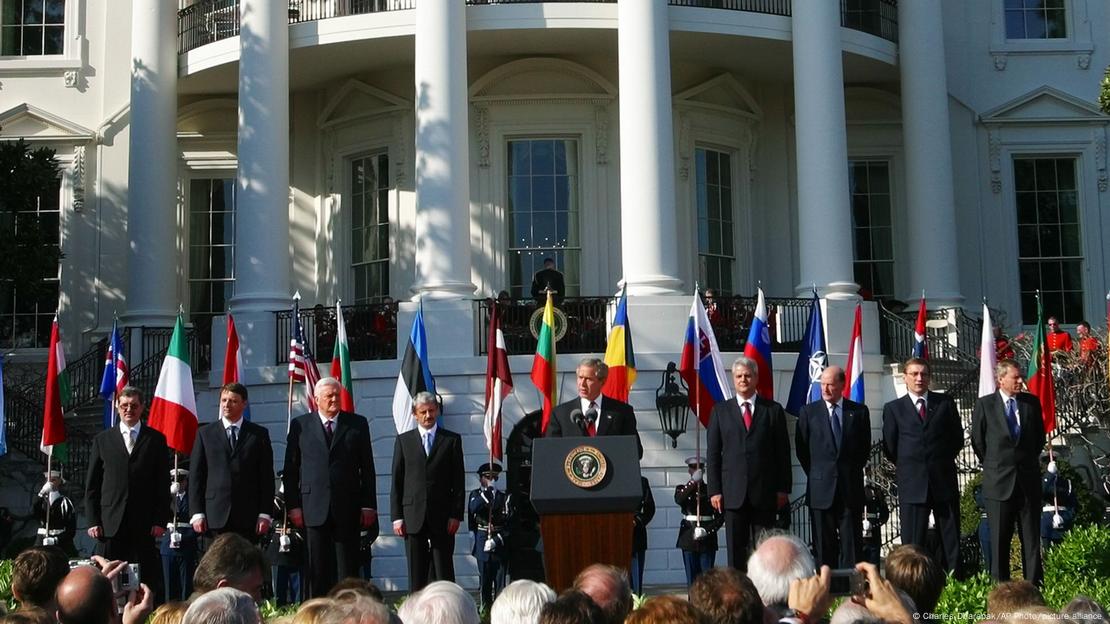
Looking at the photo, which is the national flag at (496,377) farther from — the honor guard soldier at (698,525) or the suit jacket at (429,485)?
the suit jacket at (429,485)

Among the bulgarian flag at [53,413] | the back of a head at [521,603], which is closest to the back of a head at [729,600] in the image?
the back of a head at [521,603]

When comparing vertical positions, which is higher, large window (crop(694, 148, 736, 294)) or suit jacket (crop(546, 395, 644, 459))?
large window (crop(694, 148, 736, 294))

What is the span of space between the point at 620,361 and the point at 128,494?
8054mm

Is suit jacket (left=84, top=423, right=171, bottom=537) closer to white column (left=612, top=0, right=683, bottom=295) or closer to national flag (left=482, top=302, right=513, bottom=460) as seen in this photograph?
national flag (left=482, top=302, right=513, bottom=460)

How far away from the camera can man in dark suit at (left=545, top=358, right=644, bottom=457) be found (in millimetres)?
13508

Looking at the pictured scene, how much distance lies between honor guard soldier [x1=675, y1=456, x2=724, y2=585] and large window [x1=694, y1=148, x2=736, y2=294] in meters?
11.1

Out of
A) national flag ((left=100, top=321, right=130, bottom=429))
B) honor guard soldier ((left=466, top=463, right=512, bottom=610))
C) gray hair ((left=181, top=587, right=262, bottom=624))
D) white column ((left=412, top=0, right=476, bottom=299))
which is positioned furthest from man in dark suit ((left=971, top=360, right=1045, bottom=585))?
national flag ((left=100, top=321, right=130, bottom=429))

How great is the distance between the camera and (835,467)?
13820mm

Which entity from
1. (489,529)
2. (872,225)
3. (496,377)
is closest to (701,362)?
(496,377)

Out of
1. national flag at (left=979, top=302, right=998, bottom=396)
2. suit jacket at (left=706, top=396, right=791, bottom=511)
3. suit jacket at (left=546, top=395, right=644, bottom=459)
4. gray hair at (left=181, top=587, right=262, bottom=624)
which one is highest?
national flag at (left=979, top=302, right=998, bottom=396)

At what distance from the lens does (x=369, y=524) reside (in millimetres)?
13875

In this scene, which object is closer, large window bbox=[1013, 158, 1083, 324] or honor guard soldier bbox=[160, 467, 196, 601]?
honor guard soldier bbox=[160, 467, 196, 601]

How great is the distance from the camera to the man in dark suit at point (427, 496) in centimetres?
1396

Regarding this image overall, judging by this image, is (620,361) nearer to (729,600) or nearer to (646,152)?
(646,152)
